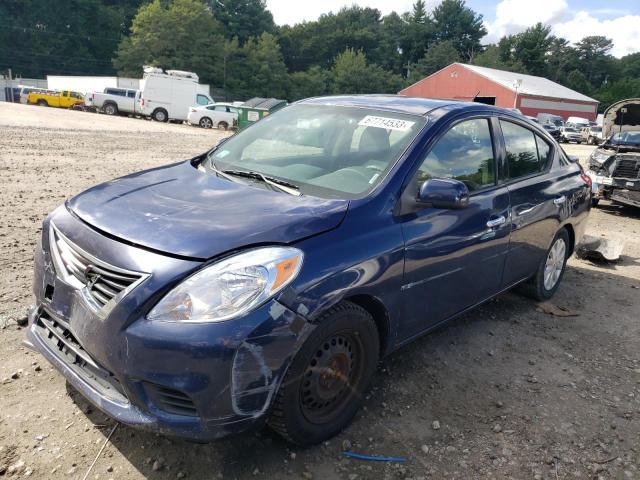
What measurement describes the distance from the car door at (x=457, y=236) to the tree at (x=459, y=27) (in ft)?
332

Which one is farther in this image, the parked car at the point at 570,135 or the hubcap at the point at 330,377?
the parked car at the point at 570,135

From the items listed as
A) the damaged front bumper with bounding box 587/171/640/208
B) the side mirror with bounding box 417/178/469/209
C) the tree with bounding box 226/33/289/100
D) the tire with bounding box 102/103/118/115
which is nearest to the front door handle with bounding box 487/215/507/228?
the side mirror with bounding box 417/178/469/209

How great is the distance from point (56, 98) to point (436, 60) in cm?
6327

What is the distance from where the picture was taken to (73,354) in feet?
7.97

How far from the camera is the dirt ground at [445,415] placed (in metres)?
2.46

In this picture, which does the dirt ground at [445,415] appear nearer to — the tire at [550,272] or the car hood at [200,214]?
the tire at [550,272]

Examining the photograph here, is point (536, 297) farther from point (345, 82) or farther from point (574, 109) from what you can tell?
point (345, 82)

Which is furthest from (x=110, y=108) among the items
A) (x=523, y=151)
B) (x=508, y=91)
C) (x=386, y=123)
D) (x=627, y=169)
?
(x=508, y=91)

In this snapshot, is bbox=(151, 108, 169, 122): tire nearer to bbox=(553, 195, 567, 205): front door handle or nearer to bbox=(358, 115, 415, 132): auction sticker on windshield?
bbox=(553, 195, 567, 205): front door handle

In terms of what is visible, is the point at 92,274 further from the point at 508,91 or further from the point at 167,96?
the point at 508,91

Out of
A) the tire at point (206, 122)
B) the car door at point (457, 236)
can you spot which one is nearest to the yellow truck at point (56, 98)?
the tire at point (206, 122)

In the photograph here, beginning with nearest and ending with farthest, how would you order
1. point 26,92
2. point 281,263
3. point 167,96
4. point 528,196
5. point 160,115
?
point 281,263 → point 528,196 → point 167,96 → point 160,115 → point 26,92

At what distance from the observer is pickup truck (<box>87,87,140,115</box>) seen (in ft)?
105

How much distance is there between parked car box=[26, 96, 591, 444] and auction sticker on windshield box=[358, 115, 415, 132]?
0.04 feet
